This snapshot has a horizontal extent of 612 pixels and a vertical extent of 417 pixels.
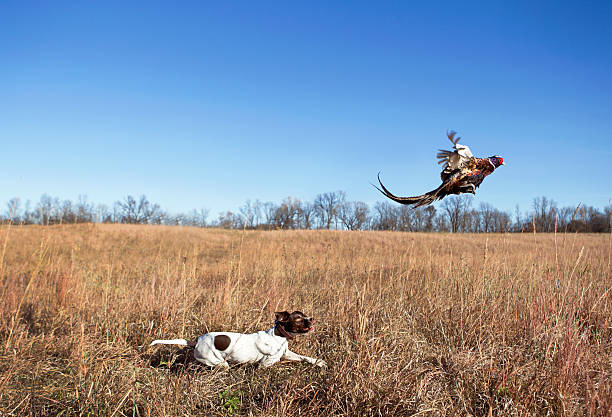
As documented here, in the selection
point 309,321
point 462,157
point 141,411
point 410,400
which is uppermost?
point 462,157

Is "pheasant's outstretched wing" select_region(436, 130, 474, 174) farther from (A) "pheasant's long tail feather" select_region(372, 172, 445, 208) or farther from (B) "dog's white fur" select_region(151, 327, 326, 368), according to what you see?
(B) "dog's white fur" select_region(151, 327, 326, 368)

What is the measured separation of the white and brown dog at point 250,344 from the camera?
245cm

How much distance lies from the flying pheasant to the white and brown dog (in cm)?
142

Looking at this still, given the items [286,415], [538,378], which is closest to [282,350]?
[286,415]

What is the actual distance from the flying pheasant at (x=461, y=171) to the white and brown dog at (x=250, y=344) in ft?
4.65

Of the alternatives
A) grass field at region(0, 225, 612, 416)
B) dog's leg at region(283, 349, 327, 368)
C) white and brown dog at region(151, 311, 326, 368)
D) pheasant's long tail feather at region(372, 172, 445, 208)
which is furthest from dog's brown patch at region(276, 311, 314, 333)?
pheasant's long tail feather at region(372, 172, 445, 208)

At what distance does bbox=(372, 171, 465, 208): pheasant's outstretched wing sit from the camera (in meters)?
1.44

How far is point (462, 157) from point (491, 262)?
3.77 meters

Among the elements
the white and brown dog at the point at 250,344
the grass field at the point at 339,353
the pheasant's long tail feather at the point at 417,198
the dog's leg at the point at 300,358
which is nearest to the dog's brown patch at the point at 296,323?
the white and brown dog at the point at 250,344

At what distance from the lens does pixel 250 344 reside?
98.4 inches

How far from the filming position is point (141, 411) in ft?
7.03

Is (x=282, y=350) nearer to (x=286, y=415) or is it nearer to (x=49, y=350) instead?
(x=286, y=415)

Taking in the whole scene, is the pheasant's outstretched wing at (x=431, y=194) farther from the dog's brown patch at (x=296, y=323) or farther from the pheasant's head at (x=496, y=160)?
the dog's brown patch at (x=296, y=323)

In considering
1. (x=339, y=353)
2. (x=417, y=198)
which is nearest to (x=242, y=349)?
(x=339, y=353)
